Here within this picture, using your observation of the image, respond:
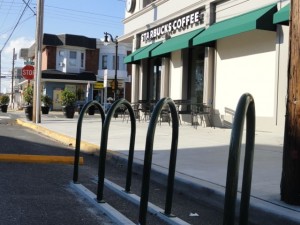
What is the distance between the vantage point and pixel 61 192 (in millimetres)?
6129

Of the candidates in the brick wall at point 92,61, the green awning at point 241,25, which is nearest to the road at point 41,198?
the green awning at point 241,25

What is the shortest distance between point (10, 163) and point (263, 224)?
5.16m

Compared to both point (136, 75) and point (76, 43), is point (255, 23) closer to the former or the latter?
point (136, 75)

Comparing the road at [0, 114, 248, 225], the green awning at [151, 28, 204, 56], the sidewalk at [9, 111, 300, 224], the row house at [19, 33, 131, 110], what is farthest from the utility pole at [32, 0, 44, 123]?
the row house at [19, 33, 131, 110]

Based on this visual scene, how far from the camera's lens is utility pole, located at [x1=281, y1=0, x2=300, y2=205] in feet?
16.0

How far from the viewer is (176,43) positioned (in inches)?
682

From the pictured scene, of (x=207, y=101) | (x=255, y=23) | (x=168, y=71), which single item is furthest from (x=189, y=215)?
(x=168, y=71)

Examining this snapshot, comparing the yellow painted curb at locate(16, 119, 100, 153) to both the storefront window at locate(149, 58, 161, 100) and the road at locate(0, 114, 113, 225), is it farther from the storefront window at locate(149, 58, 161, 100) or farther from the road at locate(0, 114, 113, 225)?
the storefront window at locate(149, 58, 161, 100)

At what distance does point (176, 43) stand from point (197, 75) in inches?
71.0

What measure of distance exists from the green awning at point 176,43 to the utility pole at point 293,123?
11.3 metres

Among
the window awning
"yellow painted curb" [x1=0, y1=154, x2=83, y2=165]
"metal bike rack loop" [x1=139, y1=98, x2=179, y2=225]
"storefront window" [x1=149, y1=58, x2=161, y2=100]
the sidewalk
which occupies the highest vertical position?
the window awning

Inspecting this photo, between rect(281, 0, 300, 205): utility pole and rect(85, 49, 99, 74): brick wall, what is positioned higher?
rect(85, 49, 99, 74): brick wall

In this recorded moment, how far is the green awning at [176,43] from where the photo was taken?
16.4 m

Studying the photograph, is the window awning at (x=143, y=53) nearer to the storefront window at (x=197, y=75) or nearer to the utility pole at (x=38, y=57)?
the storefront window at (x=197, y=75)
